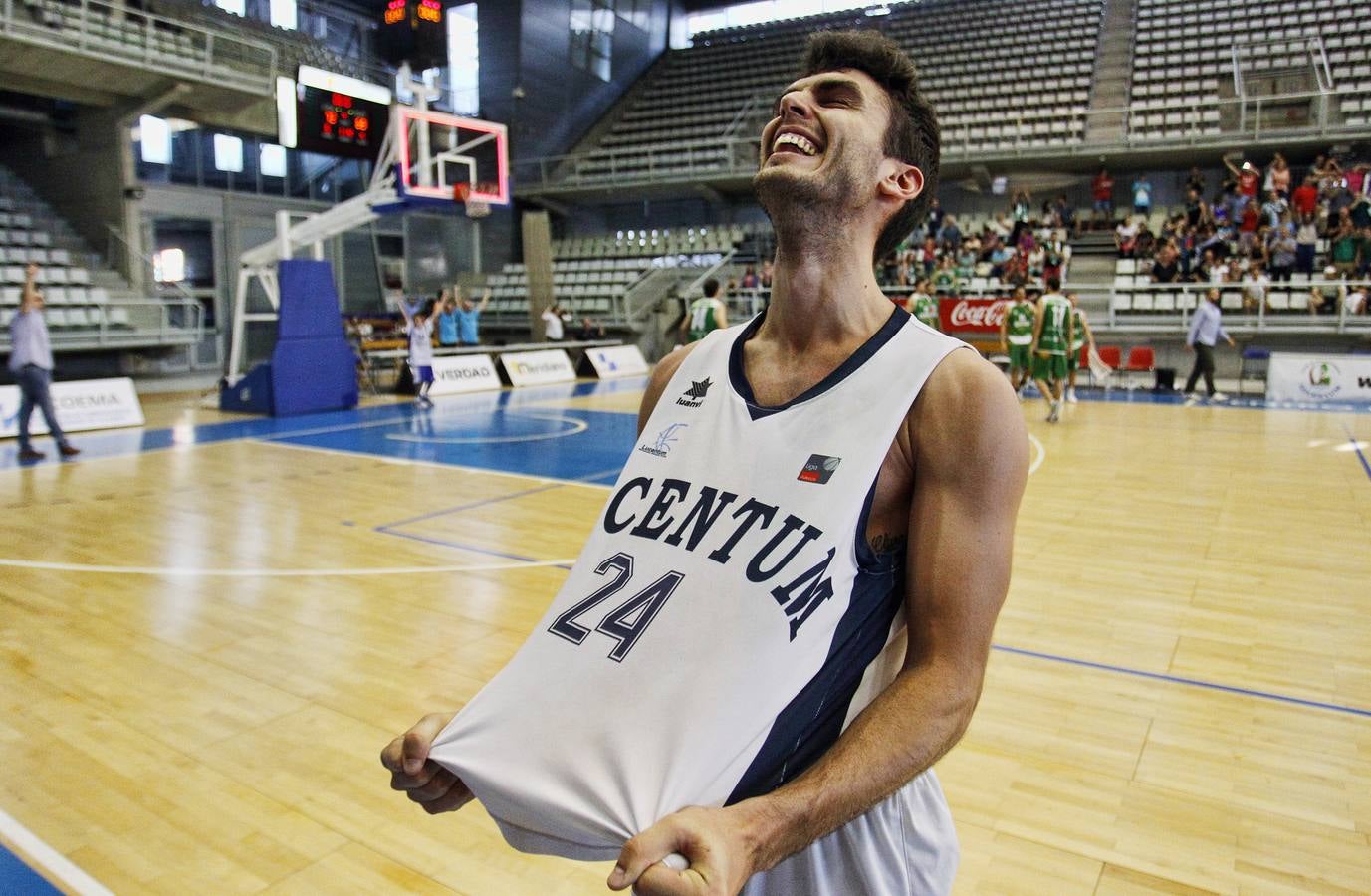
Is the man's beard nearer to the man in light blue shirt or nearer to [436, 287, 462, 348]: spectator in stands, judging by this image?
the man in light blue shirt

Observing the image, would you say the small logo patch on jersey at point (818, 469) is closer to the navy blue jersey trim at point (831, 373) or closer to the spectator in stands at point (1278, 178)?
the navy blue jersey trim at point (831, 373)

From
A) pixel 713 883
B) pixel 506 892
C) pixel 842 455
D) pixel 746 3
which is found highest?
pixel 746 3

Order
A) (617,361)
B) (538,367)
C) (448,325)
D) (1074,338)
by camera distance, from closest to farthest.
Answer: (1074,338) → (538,367) → (448,325) → (617,361)

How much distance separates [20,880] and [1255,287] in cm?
1632

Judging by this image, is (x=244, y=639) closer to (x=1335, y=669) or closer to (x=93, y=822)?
(x=93, y=822)

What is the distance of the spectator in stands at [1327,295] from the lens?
14.2m

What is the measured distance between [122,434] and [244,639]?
754 centimetres

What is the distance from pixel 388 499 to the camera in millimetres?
6789

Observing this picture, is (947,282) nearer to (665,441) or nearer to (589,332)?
(589,332)

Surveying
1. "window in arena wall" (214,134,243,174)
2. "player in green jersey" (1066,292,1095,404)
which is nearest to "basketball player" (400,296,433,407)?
"window in arena wall" (214,134,243,174)

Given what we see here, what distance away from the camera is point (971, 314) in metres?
15.9

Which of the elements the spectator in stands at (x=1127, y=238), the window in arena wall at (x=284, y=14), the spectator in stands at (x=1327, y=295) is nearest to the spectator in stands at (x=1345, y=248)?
the spectator in stands at (x=1327, y=295)

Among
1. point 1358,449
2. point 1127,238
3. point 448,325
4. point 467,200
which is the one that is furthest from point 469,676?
point 1127,238

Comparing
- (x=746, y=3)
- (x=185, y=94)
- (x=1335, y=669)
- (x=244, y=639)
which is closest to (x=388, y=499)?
(x=244, y=639)
